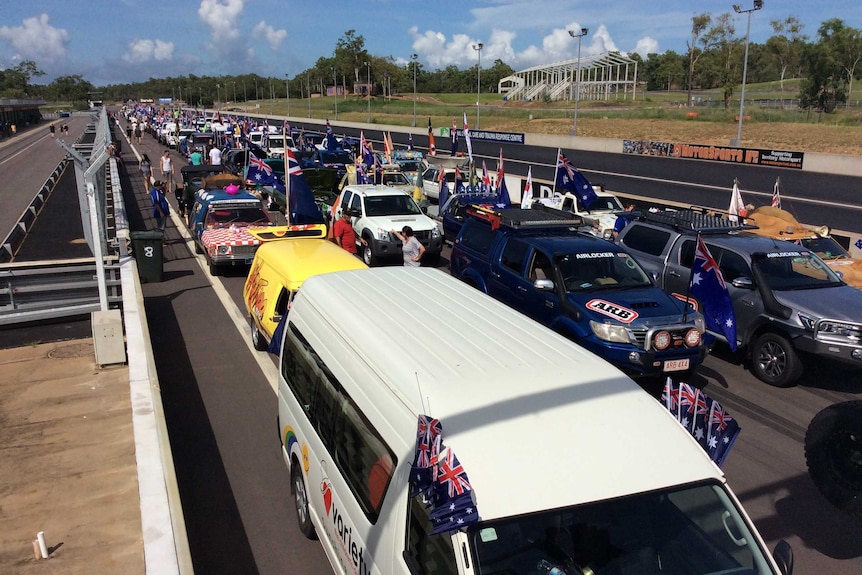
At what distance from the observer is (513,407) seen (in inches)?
146

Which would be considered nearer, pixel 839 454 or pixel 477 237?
pixel 839 454

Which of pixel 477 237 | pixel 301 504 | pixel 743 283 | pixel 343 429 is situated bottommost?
pixel 301 504

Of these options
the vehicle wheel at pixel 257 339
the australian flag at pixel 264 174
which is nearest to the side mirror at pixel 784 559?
the vehicle wheel at pixel 257 339

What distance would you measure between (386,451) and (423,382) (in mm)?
469

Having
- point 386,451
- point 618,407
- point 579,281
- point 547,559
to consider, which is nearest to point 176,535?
point 386,451

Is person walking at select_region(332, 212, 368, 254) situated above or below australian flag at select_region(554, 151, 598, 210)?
below

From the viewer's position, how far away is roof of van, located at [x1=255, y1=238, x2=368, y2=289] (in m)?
9.21

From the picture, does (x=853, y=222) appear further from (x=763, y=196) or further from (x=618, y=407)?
(x=618, y=407)

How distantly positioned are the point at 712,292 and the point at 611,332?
1370mm

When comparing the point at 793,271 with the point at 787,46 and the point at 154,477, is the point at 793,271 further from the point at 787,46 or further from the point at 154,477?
the point at 787,46

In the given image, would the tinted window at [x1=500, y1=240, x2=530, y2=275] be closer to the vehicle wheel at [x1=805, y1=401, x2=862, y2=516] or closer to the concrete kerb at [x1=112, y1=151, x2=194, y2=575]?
the concrete kerb at [x1=112, y1=151, x2=194, y2=575]

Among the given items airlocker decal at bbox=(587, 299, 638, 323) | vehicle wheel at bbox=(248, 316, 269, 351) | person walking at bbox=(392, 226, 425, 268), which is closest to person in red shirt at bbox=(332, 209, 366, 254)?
person walking at bbox=(392, 226, 425, 268)

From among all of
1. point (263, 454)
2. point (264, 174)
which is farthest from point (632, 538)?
point (264, 174)

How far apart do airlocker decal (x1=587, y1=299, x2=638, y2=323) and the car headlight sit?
0.45 ft
